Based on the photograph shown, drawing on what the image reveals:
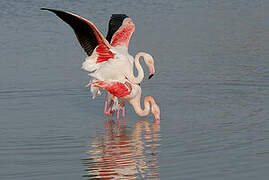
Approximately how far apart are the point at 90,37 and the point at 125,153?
310cm

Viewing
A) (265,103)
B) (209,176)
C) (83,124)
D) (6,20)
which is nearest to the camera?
(209,176)

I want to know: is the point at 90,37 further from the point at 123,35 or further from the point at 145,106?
the point at 145,106

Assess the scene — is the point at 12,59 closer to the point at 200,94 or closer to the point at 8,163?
the point at 200,94

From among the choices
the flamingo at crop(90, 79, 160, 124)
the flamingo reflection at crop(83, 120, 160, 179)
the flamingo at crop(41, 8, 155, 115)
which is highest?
the flamingo at crop(41, 8, 155, 115)

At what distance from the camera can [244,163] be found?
271 inches

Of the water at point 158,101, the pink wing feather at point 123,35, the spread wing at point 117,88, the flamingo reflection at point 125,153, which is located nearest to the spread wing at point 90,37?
the spread wing at point 117,88

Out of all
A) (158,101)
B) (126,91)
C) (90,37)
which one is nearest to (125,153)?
(126,91)

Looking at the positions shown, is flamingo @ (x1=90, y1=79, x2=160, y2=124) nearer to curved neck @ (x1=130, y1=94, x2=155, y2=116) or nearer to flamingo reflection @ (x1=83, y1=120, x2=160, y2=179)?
curved neck @ (x1=130, y1=94, x2=155, y2=116)

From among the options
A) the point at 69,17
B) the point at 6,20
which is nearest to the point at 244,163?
the point at 69,17

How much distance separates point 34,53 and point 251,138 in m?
8.16

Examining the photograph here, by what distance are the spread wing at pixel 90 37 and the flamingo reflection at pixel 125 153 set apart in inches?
57.5

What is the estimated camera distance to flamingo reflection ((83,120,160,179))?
6691 mm

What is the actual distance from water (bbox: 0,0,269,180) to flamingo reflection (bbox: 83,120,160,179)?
0.01m

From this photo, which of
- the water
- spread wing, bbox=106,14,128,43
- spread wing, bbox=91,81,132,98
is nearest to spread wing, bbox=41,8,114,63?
spread wing, bbox=91,81,132,98
